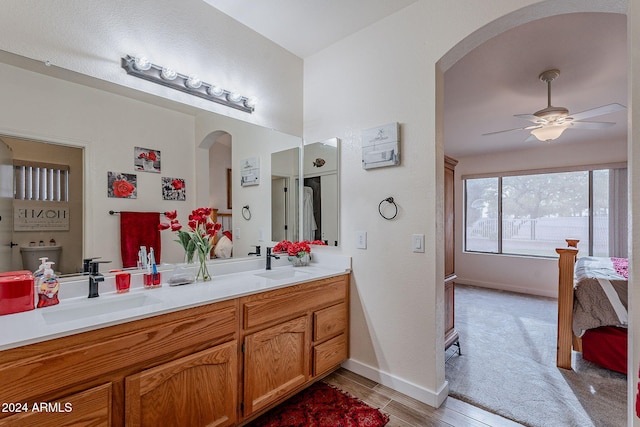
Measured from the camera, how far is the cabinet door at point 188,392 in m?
1.26

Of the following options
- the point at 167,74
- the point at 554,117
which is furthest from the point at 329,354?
the point at 554,117

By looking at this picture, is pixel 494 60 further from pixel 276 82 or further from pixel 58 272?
pixel 58 272

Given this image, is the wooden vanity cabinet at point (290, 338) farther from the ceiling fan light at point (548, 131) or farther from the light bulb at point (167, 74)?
the ceiling fan light at point (548, 131)

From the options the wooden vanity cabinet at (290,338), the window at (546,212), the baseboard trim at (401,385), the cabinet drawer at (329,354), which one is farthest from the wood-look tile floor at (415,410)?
the window at (546,212)

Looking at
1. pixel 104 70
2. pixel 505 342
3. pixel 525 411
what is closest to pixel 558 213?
pixel 505 342

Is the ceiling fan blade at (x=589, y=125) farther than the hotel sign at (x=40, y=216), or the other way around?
the ceiling fan blade at (x=589, y=125)

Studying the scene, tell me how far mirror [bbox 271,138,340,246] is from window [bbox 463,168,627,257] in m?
4.29

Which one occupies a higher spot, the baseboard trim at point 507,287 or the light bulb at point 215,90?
the light bulb at point 215,90

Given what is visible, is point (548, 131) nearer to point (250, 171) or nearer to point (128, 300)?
point (250, 171)

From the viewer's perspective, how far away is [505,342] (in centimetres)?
296

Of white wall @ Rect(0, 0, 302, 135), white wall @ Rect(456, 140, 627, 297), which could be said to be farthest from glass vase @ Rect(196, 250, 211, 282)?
white wall @ Rect(456, 140, 627, 297)

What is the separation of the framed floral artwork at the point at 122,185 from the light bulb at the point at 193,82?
27.1 inches

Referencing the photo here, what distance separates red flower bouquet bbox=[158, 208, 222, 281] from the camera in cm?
191

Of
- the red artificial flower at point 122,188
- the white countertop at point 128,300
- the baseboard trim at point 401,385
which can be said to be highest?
the red artificial flower at point 122,188
